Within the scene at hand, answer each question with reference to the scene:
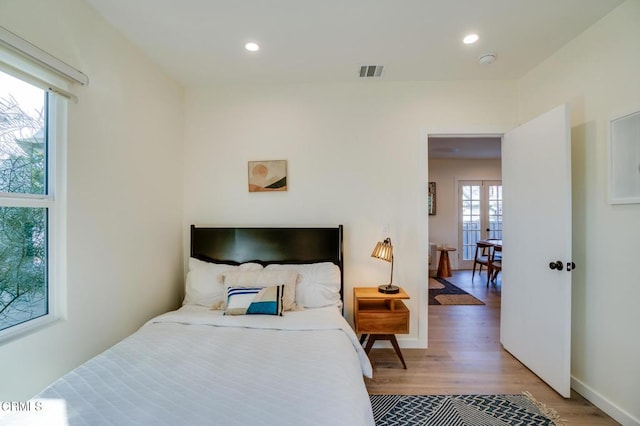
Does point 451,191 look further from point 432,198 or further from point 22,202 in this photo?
point 22,202

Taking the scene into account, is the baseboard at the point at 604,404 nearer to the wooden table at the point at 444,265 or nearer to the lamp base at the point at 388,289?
the lamp base at the point at 388,289

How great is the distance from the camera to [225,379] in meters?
1.29

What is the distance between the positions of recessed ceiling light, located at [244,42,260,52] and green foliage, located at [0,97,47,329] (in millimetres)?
1378

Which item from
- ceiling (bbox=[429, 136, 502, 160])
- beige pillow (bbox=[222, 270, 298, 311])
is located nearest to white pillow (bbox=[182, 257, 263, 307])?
beige pillow (bbox=[222, 270, 298, 311])

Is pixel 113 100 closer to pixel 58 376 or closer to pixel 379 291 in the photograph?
pixel 58 376

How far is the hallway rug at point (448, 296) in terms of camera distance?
13.3ft

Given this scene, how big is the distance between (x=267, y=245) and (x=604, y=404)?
2733mm

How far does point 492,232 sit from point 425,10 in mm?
6225

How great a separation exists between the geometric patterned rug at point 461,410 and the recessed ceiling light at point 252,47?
9.16ft

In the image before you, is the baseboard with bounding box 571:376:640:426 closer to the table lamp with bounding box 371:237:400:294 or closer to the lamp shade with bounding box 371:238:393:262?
the table lamp with bounding box 371:237:400:294

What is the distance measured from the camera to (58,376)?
154cm

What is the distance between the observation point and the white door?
1.95 metres

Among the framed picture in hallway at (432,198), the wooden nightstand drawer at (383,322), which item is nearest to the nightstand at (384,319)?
the wooden nightstand drawer at (383,322)

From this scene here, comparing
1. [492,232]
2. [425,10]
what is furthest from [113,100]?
[492,232]
